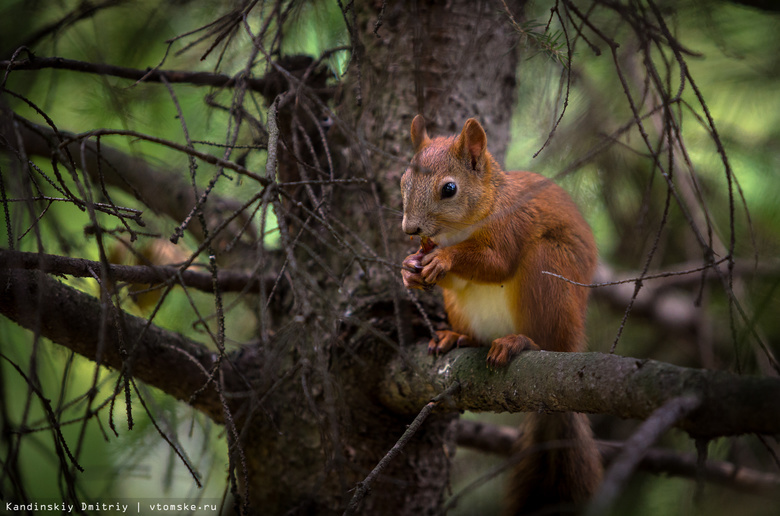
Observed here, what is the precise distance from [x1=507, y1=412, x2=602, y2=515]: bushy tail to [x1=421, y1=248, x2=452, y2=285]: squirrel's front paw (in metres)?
0.55

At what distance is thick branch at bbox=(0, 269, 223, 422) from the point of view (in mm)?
1128

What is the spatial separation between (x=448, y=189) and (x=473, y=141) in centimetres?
15

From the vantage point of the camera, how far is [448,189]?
1460 millimetres

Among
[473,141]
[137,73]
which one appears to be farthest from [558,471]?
[137,73]

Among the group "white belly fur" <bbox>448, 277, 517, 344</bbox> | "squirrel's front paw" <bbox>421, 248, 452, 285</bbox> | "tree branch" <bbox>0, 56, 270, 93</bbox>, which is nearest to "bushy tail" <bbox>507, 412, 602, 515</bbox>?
"white belly fur" <bbox>448, 277, 517, 344</bbox>

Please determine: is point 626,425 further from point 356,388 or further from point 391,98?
point 391,98

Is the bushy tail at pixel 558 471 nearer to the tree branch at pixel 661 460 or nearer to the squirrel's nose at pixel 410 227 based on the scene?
the tree branch at pixel 661 460

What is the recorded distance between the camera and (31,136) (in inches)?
76.8

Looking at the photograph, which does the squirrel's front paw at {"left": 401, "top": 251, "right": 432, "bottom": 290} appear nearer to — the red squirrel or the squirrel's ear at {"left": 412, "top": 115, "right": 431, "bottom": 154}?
the red squirrel

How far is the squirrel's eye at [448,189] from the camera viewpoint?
4.78 feet

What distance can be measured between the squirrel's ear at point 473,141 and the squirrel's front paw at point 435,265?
274 millimetres

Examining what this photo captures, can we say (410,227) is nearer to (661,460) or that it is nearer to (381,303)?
(381,303)

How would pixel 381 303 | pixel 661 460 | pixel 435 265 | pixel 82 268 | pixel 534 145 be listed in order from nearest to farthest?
pixel 82 268 < pixel 435 265 < pixel 381 303 < pixel 661 460 < pixel 534 145

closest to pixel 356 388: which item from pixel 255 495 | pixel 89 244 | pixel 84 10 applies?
pixel 255 495
